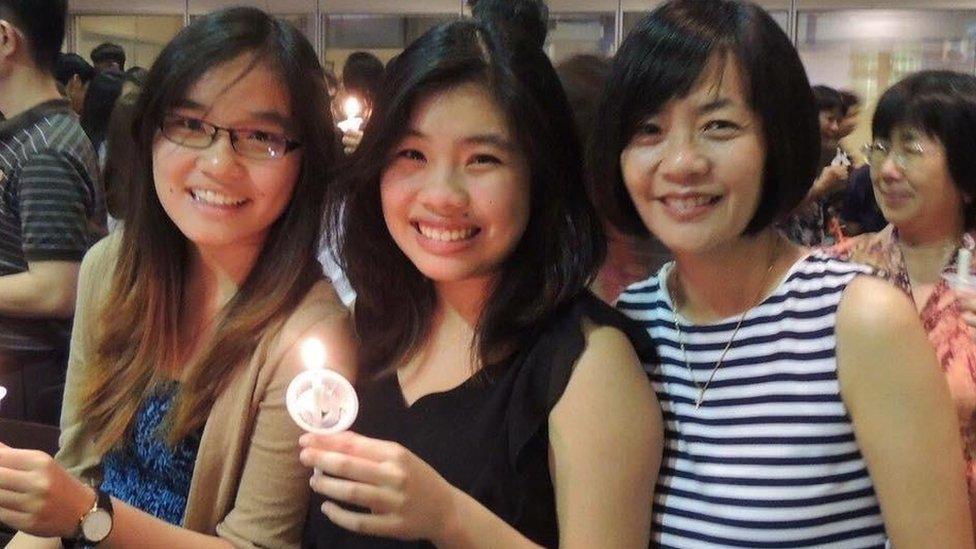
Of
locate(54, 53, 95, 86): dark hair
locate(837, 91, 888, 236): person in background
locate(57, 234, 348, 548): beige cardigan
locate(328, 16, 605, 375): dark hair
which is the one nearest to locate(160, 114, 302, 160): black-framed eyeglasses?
locate(328, 16, 605, 375): dark hair

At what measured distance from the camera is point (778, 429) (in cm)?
154

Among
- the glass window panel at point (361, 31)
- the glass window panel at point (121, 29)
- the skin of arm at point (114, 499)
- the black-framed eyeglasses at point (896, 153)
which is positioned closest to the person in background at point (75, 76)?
the skin of arm at point (114, 499)

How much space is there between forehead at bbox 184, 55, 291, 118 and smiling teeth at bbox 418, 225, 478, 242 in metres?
Answer: 0.47

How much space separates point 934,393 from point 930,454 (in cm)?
10

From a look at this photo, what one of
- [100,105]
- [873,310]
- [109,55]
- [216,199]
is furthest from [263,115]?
[109,55]

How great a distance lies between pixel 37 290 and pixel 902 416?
246 centimetres

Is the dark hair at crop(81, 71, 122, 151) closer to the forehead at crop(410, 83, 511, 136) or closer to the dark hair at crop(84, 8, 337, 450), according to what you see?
the dark hair at crop(84, 8, 337, 450)

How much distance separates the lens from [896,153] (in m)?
2.76

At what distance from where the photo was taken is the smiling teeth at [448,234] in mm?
1638

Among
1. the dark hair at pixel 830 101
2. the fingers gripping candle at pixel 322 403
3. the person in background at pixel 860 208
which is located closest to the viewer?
the fingers gripping candle at pixel 322 403

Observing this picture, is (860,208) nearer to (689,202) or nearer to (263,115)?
(689,202)

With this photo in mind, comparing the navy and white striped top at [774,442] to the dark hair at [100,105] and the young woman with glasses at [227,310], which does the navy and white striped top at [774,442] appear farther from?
the dark hair at [100,105]

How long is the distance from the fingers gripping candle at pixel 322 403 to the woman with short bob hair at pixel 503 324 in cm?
26

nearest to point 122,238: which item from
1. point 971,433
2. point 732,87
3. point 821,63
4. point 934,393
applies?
point 732,87
